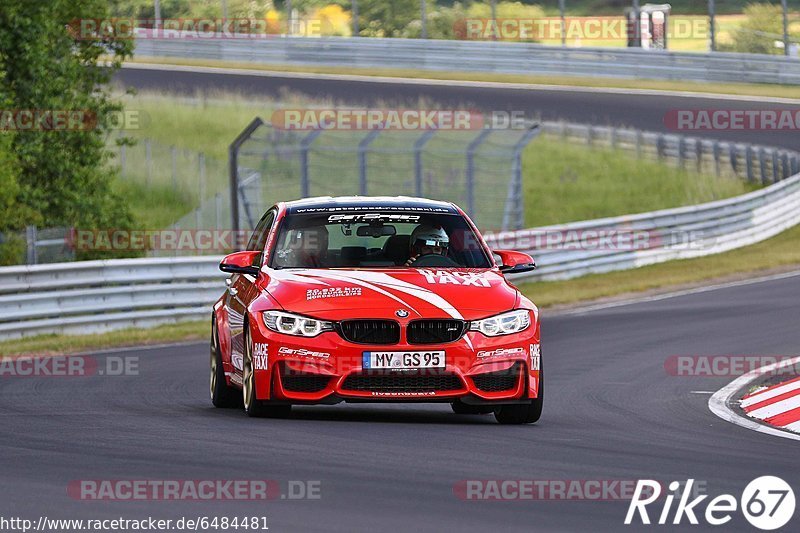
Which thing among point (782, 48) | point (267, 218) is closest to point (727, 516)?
point (267, 218)

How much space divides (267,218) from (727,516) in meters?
5.82

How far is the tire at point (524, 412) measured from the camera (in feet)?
34.7

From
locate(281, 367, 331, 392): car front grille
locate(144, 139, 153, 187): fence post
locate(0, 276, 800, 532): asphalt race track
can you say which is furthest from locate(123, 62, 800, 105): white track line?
locate(281, 367, 331, 392): car front grille

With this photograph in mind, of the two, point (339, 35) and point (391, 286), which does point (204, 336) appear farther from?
point (339, 35)

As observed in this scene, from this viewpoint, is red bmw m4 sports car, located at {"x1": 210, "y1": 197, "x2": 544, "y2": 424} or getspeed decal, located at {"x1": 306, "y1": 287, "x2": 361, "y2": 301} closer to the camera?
red bmw m4 sports car, located at {"x1": 210, "y1": 197, "x2": 544, "y2": 424}

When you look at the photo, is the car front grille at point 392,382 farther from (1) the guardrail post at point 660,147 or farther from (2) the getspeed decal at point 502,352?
(1) the guardrail post at point 660,147

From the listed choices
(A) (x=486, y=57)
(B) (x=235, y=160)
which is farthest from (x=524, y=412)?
(A) (x=486, y=57)

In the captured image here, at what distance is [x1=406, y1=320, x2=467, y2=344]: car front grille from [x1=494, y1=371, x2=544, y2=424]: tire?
0.75 metres

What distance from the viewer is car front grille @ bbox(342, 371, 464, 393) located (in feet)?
33.1

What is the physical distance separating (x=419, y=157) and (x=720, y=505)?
58.3 feet

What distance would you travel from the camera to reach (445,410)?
466 inches

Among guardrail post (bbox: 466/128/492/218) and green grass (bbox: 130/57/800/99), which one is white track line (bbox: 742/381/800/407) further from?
green grass (bbox: 130/57/800/99)

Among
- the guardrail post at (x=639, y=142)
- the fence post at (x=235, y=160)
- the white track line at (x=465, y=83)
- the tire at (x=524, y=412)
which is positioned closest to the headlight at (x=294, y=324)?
the tire at (x=524, y=412)

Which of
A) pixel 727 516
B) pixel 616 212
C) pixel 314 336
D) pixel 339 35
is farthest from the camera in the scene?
pixel 339 35
